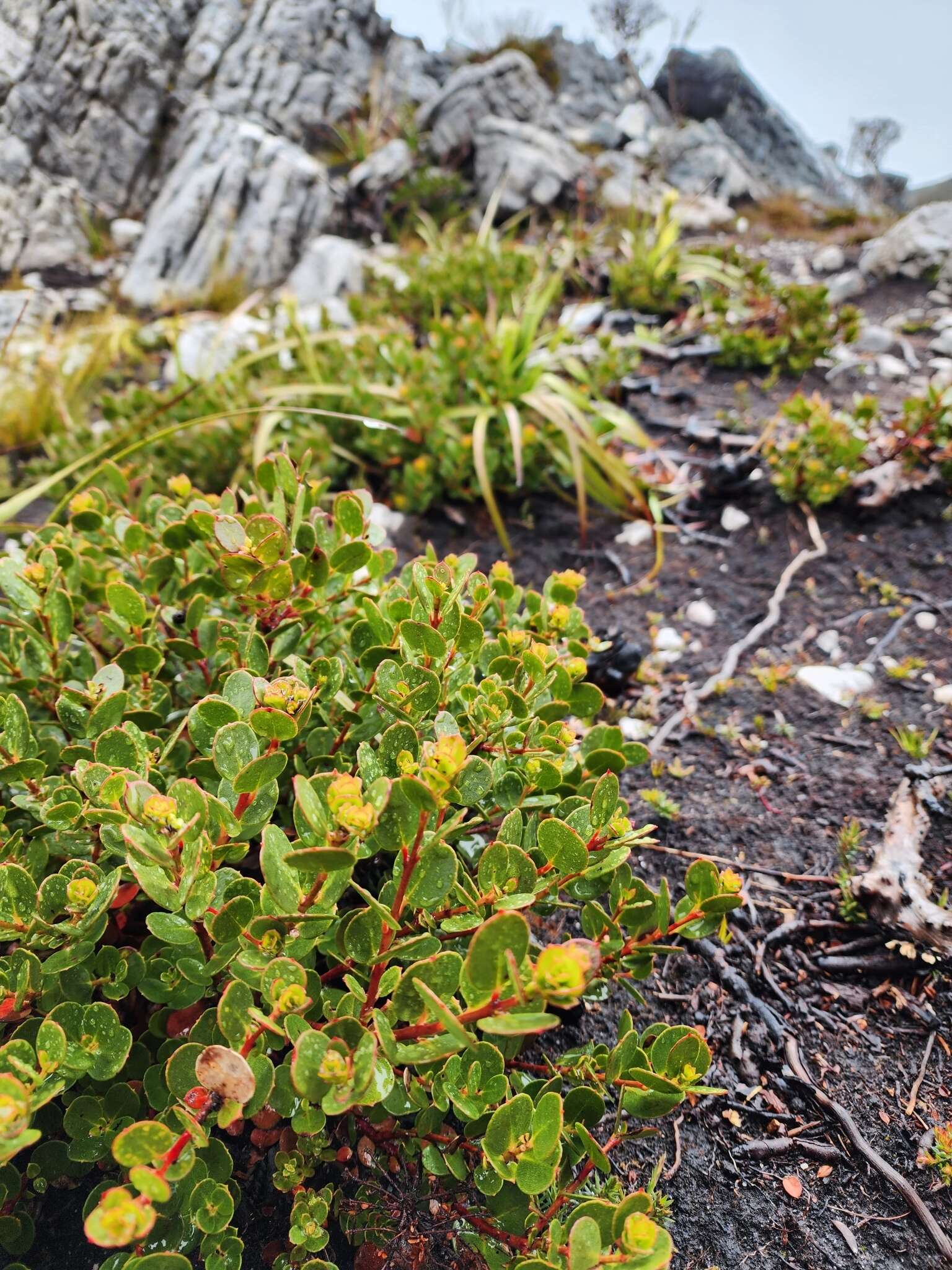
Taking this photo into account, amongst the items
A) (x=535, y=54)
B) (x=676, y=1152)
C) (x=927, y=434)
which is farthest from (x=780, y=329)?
(x=535, y=54)

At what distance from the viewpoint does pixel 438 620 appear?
1.15 meters

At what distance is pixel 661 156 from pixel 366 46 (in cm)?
580

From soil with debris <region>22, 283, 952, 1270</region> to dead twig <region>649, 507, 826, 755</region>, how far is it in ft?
0.10

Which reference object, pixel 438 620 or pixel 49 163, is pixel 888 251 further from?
pixel 49 163

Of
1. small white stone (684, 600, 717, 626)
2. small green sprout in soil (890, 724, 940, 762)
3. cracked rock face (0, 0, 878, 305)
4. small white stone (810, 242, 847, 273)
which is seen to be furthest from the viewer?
cracked rock face (0, 0, 878, 305)

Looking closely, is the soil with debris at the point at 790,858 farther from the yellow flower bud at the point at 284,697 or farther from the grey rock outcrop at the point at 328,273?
the grey rock outcrop at the point at 328,273

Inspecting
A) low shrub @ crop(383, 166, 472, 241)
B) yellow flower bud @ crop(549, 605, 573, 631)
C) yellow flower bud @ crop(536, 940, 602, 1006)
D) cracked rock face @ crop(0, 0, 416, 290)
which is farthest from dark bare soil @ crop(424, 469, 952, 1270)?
cracked rock face @ crop(0, 0, 416, 290)

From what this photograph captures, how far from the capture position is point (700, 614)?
8.12 ft

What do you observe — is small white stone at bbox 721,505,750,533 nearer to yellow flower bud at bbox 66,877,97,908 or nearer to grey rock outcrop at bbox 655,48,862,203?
yellow flower bud at bbox 66,877,97,908

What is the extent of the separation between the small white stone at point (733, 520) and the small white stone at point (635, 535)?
1.00 ft

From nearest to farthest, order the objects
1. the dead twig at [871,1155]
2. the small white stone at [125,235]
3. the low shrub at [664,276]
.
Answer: the dead twig at [871,1155], the low shrub at [664,276], the small white stone at [125,235]

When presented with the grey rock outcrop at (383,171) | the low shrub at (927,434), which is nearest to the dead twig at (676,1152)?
the low shrub at (927,434)

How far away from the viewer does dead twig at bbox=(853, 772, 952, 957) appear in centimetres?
136

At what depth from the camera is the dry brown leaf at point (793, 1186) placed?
3.63 feet
